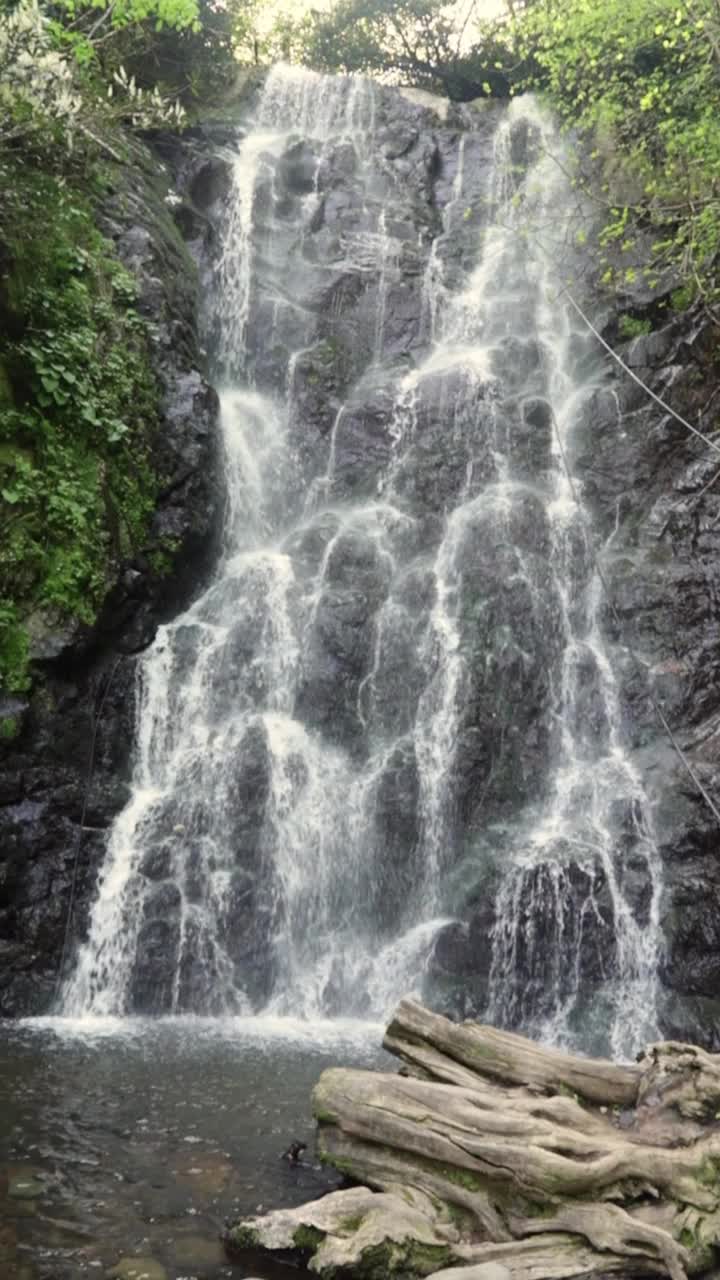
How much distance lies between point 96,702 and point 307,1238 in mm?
7563

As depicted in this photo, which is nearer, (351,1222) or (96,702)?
(351,1222)

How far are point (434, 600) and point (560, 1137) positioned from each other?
29.3 feet

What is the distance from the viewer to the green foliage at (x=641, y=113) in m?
13.2

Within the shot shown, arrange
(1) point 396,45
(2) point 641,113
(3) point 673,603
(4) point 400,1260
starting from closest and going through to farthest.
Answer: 1. (4) point 400,1260
2. (3) point 673,603
3. (2) point 641,113
4. (1) point 396,45

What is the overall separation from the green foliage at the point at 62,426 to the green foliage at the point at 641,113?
6.48 m

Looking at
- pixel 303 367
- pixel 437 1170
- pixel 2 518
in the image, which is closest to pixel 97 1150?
pixel 437 1170

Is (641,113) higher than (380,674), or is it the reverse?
(641,113)

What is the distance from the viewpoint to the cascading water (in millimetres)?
10109

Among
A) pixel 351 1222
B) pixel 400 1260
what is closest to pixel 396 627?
pixel 351 1222

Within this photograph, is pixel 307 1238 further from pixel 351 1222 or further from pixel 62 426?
pixel 62 426

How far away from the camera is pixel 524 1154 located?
453 centimetres

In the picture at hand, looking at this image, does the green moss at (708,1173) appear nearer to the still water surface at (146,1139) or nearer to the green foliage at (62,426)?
the still water surface at (146,1139)

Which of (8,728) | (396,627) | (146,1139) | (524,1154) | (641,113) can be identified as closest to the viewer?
(524,1154)

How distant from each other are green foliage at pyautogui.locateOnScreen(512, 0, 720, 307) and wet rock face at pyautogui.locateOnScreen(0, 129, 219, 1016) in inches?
241
